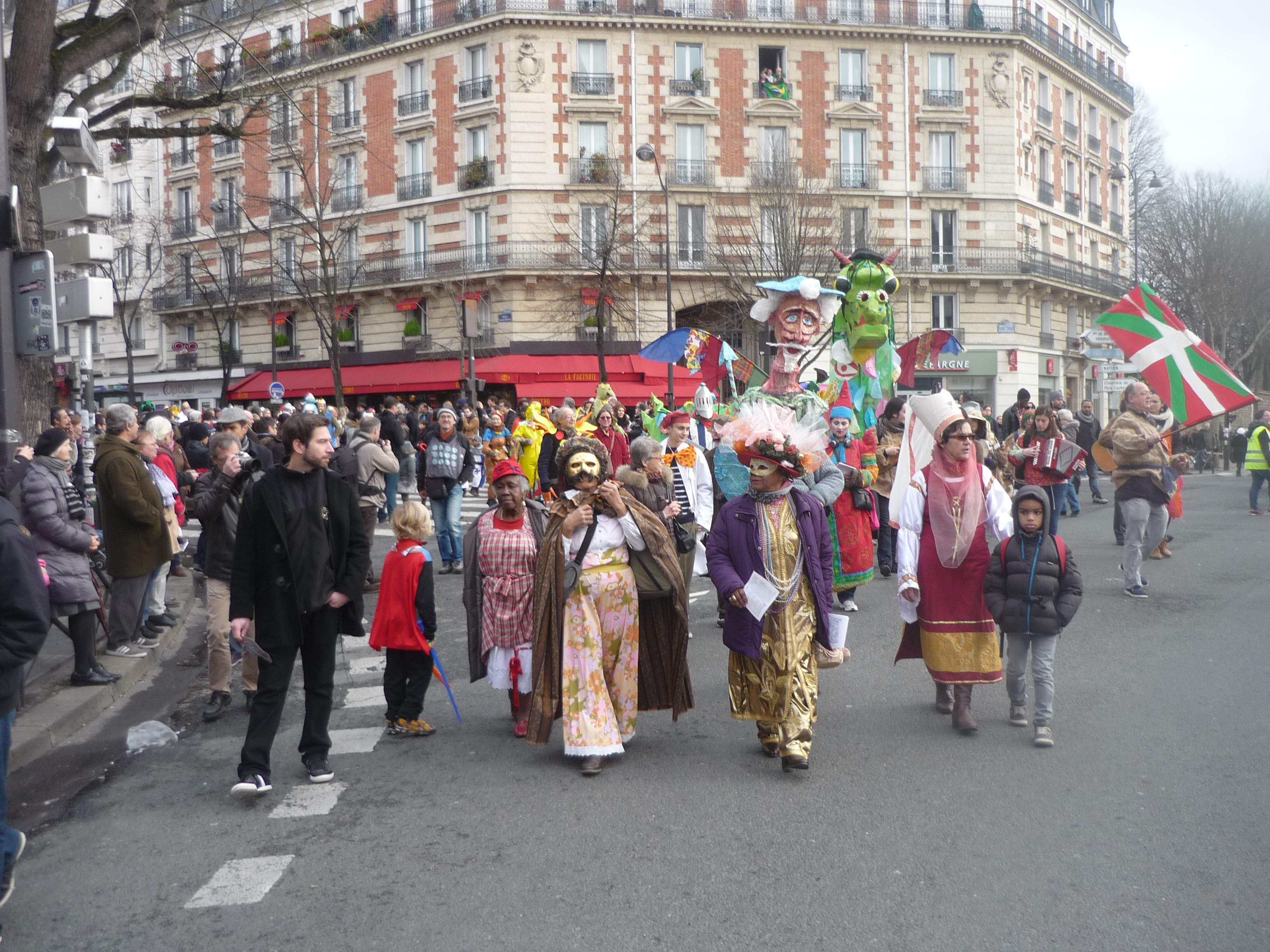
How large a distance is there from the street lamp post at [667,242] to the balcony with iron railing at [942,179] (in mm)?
8853

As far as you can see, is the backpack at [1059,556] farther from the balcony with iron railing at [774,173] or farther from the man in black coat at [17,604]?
the balcony with iron railing at [774,173]

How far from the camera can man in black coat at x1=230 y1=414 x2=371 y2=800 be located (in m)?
5.12

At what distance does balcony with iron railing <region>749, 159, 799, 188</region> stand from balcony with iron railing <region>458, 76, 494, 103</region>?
870 centimetres

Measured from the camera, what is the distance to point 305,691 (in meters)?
5.37

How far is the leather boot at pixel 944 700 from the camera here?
20.8 feet

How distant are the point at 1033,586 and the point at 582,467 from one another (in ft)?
7.82

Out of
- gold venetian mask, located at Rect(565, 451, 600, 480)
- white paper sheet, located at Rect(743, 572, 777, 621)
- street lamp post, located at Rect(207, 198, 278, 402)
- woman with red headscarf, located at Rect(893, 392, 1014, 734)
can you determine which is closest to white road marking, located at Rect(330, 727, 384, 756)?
gold venetian mask, located at Rect(565, 451, 600, 480)

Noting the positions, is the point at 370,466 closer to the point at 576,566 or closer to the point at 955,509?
the point at 576,566

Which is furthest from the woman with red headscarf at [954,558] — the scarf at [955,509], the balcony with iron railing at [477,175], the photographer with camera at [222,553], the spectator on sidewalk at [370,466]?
the balcony with iron railing at [477,175]

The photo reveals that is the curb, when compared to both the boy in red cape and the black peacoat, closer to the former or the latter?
the black peacoat

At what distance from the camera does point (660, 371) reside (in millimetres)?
33906

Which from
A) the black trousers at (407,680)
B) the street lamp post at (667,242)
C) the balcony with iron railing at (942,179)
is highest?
the balcony with iron railing at (942,179)

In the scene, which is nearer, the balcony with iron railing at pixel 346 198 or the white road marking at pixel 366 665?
the white road marking at pixel 366 665

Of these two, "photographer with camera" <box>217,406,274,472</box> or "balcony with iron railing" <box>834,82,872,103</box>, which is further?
"balcony with iron railing" <box>834,82,872,103</box>
